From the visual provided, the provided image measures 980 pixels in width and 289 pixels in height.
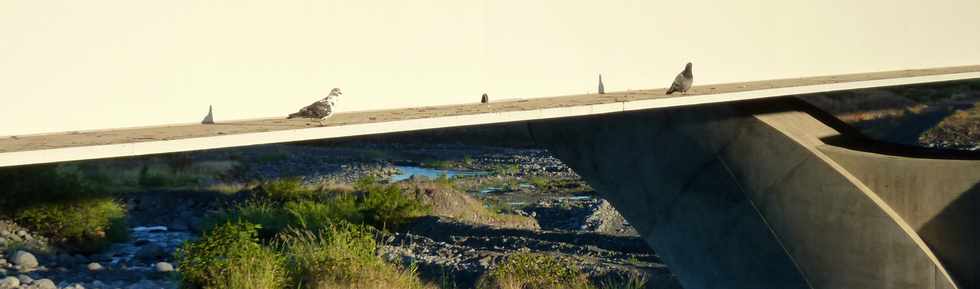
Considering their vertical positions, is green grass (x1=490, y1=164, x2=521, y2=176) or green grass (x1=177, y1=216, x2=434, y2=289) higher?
green grass (x1=177, y1=216, x2=434, y2=289)

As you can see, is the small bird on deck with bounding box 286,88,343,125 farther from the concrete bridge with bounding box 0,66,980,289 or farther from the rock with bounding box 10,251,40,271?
the rock with bounding box 10,251,40,271

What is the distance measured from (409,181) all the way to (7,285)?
18364 mm

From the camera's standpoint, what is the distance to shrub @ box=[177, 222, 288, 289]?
15.1m

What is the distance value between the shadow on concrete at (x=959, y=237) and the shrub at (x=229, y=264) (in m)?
7.00

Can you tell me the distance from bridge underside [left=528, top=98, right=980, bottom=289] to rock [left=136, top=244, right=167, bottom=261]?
9.36 m

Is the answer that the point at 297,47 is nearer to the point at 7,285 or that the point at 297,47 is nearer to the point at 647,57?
the point at 647,57

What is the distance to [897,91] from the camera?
58.4 meters

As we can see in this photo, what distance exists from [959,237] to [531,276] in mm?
6092

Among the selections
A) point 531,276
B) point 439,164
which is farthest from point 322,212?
point 439,164

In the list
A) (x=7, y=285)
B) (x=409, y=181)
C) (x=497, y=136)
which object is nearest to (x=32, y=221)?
(x=7, y=285)

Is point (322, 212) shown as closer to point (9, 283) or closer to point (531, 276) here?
point (9, 283)

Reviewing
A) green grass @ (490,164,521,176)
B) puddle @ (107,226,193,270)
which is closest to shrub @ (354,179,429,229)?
puddle @ (107,226,193,270)

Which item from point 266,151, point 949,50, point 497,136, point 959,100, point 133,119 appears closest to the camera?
point 133,119

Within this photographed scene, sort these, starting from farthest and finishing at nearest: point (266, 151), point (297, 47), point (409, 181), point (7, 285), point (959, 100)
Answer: point (959, 100) < point (266, 151) < point (409, 181) < point (7, 285) < point (297, 47)
